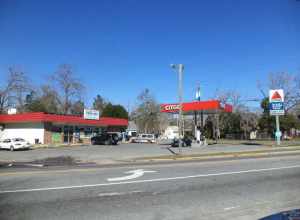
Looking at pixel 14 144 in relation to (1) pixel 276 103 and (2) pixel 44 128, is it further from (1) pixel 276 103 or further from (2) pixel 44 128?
(1) pixel 276 103

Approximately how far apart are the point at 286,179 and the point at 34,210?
8942 mm

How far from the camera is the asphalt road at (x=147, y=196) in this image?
7.21 meters

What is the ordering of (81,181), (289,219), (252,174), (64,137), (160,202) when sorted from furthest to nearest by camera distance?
1. (64,137)
2. (252,174)
3. (81,181)
4. (160,202)
5. (289,219)

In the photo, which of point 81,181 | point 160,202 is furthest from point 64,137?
point 160,202

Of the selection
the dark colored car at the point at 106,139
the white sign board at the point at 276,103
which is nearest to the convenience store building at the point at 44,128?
the dark colored car at the point at 106,139

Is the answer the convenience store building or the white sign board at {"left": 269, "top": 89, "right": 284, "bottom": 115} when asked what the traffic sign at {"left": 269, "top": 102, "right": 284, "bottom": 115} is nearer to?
the white sign board at {"left": 269, "top": 89, "right": 284, "bottom": 115}

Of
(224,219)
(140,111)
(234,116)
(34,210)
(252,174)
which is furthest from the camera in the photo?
(140,111)

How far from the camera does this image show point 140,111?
105 m

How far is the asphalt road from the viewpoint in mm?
7211

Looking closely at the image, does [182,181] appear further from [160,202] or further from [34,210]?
[34,210]

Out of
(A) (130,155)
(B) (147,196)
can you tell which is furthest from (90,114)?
(B) (147,196)

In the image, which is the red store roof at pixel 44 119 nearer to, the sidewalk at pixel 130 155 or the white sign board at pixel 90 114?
the white sign board at pixel 90 114

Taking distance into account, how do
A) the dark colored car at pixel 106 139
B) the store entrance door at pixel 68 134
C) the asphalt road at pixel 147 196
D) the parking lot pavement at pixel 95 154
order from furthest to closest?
the store entrance door at pixel 68 134 < the dark colored car at pixel 106 139 < the parking lot pavement at pixel 95 154 < the asphalt road at pixel 147 196

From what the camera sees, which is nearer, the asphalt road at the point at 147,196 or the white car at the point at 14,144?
the asphalt road at the point at 147,196
